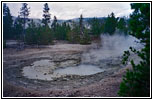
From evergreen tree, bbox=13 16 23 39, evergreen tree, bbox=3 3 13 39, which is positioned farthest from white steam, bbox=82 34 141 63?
evergreen tree, bbox=3 3 13 39

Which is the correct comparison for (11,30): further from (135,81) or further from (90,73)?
(135,81)

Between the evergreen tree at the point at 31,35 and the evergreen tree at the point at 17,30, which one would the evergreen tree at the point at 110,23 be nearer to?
the evergreen tree at the point at 31,35

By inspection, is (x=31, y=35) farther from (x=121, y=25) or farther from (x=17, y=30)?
(x=121, y=25)

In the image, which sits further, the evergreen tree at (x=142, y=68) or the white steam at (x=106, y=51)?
the white steam at (x=106, y=51)

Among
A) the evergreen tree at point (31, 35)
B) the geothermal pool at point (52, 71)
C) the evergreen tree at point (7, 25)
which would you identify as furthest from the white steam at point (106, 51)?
the evergreen tree at point (7, 25)

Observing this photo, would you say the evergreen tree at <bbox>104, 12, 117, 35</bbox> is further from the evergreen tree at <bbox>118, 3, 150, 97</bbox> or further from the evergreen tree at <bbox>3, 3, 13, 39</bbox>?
the evergreen tree at <bbox>118, 3, 150, 97</bbox>

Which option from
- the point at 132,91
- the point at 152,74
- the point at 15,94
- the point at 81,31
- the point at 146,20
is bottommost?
the point at 15,94

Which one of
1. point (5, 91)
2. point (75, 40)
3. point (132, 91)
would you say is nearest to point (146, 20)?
point (132, 91)

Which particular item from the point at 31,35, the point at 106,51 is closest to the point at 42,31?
the point at 31,35

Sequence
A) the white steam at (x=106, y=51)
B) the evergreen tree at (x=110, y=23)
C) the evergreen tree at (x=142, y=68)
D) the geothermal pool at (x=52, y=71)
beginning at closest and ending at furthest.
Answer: the evergreen tree at (x=142, y=68) → the geothermal pool at (x=52, y=71) → the white steam at (x=106, y=51) → the evergreen tree at (x=110, y=23)

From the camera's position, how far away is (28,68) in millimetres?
12969

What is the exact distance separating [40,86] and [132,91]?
5733mm

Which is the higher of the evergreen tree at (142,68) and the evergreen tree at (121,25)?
the evergreen tree at (121,25)

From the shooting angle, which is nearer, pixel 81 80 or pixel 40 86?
pixel 40 86
